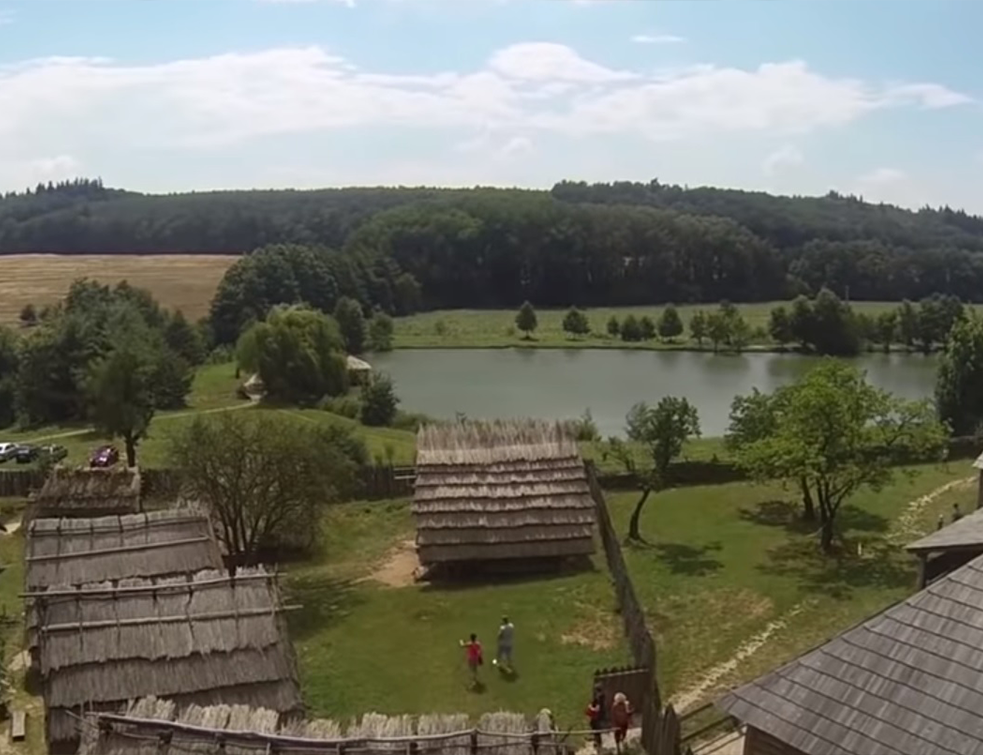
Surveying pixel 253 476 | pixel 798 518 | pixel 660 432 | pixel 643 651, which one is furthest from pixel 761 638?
pixel 253 476

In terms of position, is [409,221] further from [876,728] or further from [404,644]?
[876,728]

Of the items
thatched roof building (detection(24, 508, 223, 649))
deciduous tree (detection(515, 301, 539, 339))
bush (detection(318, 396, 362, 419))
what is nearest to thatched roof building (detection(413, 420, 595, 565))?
thatched roof building (detection(24, 508, 223, 649))

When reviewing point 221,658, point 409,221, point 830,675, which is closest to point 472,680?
point 221,658

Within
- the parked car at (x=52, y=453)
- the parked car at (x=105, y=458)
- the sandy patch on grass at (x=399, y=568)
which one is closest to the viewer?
the sandy patch on grass at (x=399, y=568)

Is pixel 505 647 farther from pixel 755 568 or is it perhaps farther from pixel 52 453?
pixel 52 453

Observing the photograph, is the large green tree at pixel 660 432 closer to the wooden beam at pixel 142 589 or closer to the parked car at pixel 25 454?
the wooden beam at pixel 142 589

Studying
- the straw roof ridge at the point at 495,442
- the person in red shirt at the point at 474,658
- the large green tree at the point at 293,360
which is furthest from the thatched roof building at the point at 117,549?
the large green tree at the point at 293,360
